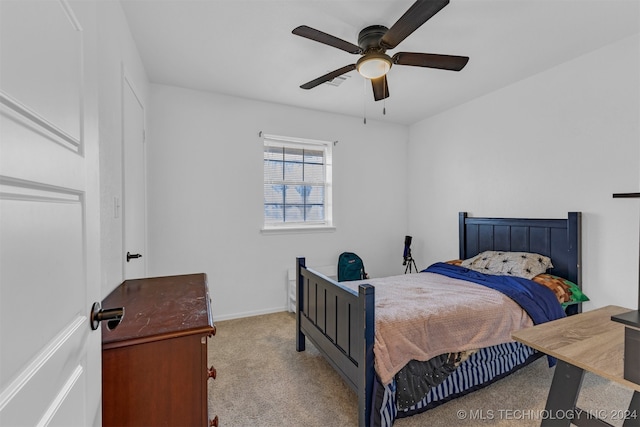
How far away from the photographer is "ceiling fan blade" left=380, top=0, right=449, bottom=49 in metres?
1.48

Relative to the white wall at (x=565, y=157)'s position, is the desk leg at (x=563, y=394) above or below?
below

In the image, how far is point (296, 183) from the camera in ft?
12.9

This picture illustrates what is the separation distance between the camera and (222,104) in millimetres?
3451

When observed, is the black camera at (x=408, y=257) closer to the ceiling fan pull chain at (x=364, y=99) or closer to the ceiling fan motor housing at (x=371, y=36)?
the ceiling fan pull chain at (x=364, y=99)

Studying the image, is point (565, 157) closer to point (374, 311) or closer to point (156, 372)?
point (374, 311)

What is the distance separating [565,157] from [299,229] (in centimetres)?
286

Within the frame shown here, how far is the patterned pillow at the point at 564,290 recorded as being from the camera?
2.51 meters

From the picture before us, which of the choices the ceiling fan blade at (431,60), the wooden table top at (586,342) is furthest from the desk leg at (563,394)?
the ceiling fan blade at (431,60)

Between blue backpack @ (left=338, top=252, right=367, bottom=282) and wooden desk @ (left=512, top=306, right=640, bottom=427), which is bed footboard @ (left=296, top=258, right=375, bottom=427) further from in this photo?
blue backpack @ (left=338, top=252, right=367, bottom=282)

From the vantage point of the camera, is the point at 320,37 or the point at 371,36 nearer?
the point at 320,37

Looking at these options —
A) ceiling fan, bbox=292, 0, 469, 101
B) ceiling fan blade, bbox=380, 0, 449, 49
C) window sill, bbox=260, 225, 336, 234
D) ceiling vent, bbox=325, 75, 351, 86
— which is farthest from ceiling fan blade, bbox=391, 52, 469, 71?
window sill, bbox=260, 225, 336, 234

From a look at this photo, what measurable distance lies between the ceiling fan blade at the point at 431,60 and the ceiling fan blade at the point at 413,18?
0.43 ft

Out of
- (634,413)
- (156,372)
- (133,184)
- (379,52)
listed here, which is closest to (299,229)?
(133,184)

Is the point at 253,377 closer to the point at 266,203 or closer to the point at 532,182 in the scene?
the point at 266,203
